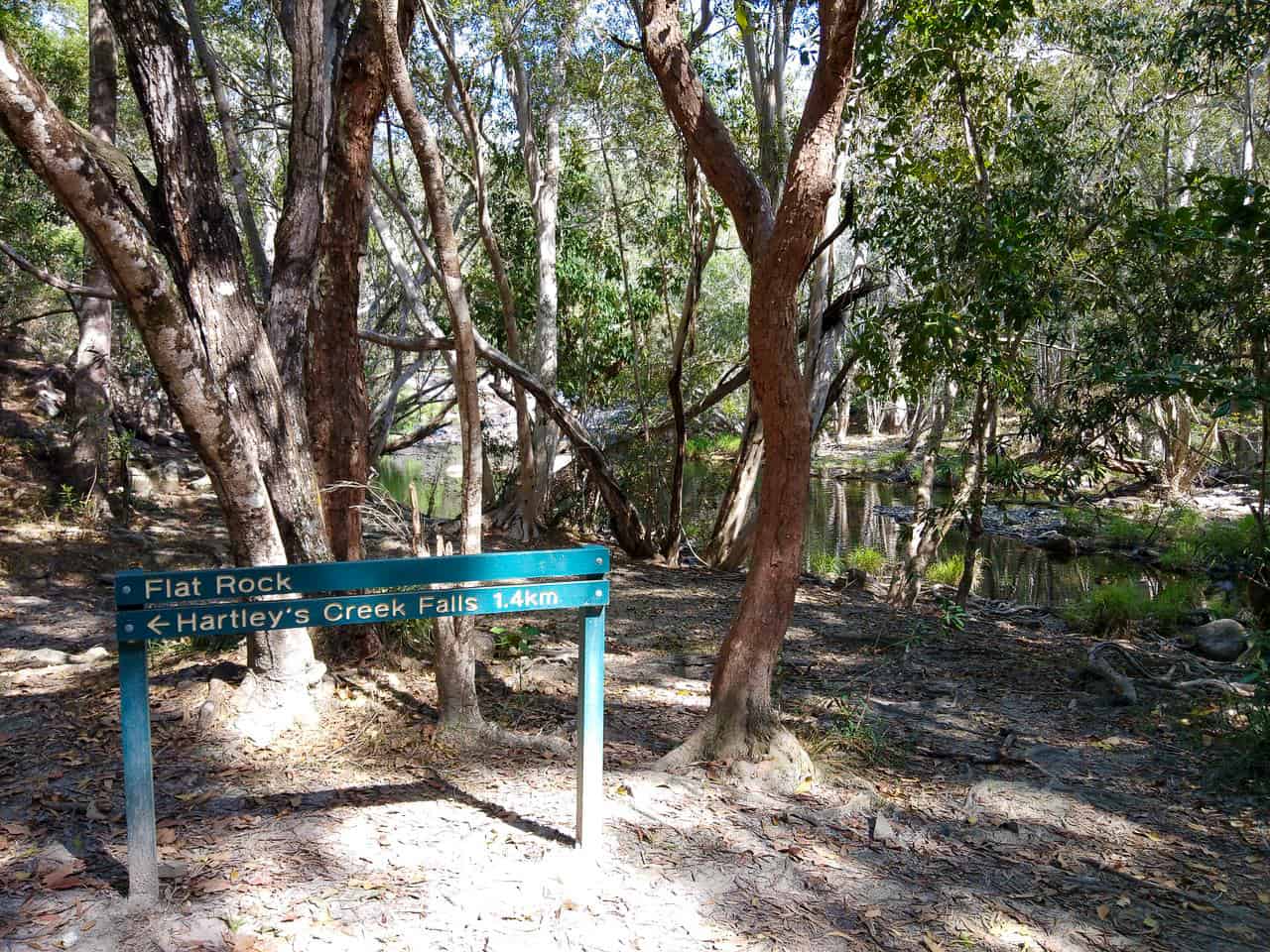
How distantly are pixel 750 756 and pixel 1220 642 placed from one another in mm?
5464

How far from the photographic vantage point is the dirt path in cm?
328

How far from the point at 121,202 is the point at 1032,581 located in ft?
45.5

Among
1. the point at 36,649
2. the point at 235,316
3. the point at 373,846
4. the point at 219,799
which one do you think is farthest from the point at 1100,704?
the point at 36,649

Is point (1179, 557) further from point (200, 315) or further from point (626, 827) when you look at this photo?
point (200, 315)

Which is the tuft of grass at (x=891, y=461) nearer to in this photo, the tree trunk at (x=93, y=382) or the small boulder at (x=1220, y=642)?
the small boulder at (x=1220, y=642)

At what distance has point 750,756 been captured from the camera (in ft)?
15.1

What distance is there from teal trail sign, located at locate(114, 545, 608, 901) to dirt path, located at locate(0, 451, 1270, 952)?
35 cm

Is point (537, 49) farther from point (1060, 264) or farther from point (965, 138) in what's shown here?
point (1060, 264)

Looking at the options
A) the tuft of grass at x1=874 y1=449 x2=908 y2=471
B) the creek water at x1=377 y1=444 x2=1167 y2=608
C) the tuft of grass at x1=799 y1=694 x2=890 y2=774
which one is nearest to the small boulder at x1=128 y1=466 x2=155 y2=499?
the creek water at x1=377 y1=444 x2=1167 y2=608

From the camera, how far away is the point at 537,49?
488 inches

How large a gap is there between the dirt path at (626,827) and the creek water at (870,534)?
5.09 metres

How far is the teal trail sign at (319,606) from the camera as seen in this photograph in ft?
10.0

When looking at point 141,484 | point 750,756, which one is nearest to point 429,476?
point 141,484

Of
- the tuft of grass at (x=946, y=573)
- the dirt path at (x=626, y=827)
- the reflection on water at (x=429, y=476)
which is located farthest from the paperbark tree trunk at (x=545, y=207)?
the dirt path at (x=626, y=827)
